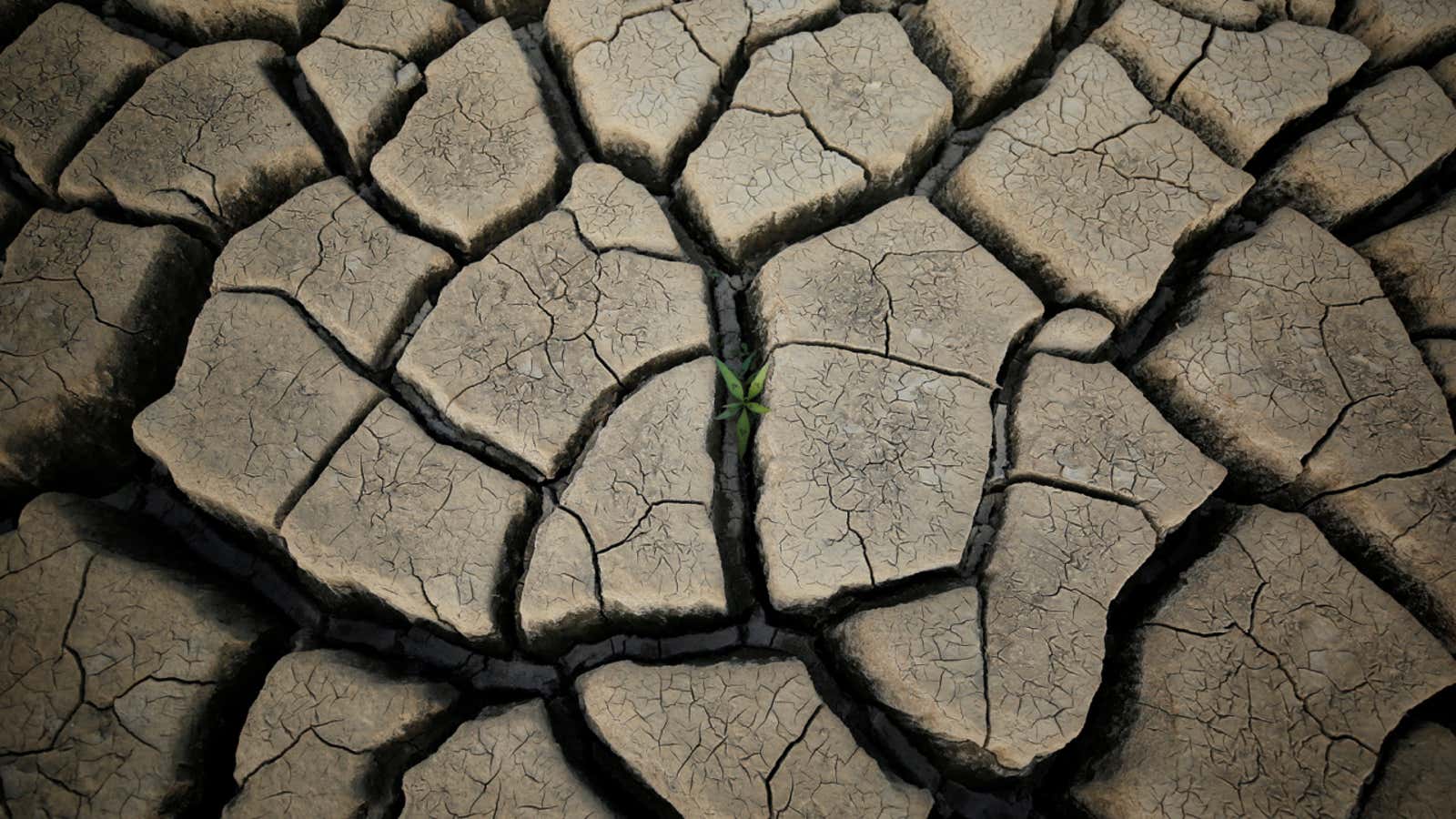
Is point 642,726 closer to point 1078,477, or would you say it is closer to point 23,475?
point 1078,477

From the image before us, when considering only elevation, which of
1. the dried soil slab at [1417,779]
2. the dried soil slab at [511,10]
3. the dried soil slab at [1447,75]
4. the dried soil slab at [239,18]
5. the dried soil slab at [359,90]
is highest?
the dried soil slab at [239,18]

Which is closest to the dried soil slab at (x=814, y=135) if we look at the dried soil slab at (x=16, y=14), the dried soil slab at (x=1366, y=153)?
the dried soil slab at (x=1366, y=153)

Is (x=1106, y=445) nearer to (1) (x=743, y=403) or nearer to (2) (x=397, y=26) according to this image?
(1) (x=743, y=403)

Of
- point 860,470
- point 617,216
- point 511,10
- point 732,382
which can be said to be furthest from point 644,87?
point 860,470

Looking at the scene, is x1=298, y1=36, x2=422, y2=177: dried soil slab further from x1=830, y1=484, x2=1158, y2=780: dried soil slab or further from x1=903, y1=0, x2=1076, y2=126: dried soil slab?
x1=830, y1=484, x2=1158, y2=780: dried soil slab

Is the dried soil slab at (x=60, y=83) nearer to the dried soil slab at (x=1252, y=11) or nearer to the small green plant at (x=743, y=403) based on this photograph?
the small green plant at (x=743, y=403)

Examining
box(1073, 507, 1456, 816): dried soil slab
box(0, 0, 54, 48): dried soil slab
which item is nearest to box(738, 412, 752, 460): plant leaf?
box(1073, 507, 1456, 816): dried soil slab

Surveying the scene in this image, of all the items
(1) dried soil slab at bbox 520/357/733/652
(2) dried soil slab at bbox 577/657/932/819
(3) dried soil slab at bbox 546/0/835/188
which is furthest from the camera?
(3) dried soil slab at bbox 546/0/835/188
